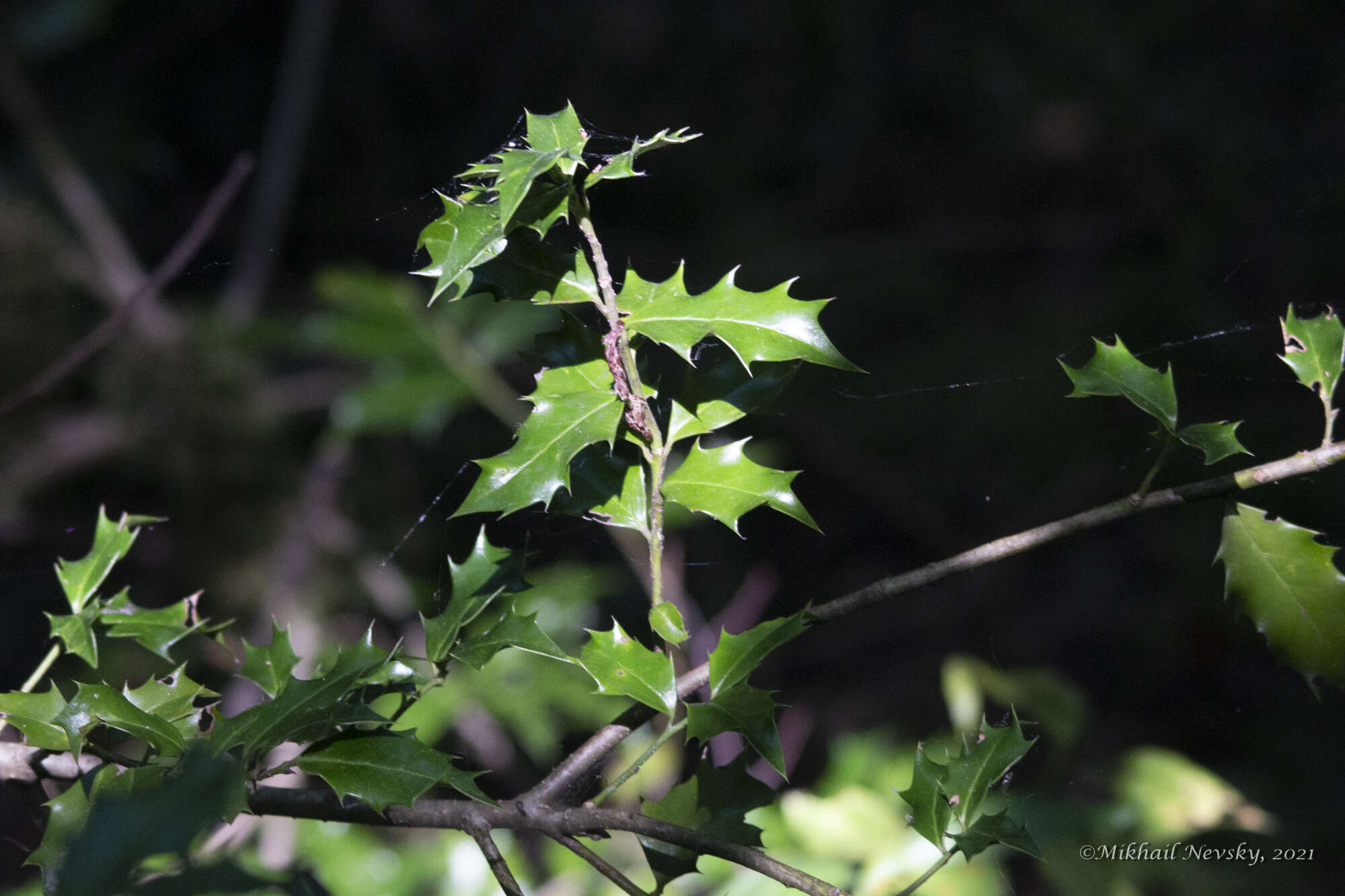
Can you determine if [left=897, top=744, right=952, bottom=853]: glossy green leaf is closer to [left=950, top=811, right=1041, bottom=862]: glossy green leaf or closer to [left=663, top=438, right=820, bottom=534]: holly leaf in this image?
[left=950, top=811, right=1041, bottom=862]: glossy green leaf

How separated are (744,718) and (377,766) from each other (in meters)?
0.17

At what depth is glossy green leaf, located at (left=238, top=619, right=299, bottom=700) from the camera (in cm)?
54

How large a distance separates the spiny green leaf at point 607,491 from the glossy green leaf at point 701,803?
141 mm

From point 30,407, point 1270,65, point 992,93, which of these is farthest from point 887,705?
point 1270,65

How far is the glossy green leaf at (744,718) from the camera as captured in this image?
1.47 ft

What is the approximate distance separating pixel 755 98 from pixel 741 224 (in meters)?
0.44

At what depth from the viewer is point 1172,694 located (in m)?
2.32

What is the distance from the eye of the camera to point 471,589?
1.76 feet

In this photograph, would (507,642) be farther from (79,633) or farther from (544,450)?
(79,633)

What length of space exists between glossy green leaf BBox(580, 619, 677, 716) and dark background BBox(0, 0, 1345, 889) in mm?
1089

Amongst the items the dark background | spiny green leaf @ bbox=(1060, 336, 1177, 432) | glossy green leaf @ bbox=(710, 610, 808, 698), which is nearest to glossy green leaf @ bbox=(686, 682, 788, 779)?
glossy green leaf @ bbox=(710, 610, 808, 698)

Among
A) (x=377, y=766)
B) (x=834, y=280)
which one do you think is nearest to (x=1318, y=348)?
(x=377, y=766)

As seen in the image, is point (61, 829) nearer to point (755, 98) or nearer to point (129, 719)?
point (129, 719)

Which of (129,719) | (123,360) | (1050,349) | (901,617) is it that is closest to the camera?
(129,719)
